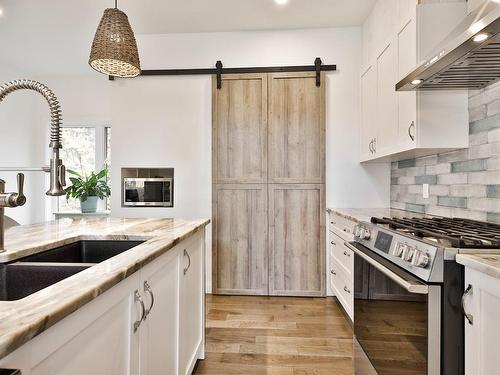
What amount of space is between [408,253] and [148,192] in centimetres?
298

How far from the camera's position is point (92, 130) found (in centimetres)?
519

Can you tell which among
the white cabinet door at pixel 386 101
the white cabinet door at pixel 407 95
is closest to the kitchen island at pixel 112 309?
the white cabinet door at pixel 407 95

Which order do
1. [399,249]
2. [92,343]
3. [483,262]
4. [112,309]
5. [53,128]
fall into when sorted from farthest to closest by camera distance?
[399,249] < [53,128] < [483,262] < [112,309] < [92,343]

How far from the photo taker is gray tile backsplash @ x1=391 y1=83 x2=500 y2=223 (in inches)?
75.0

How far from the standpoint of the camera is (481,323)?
1.06 metres

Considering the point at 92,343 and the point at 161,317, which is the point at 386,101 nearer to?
the point at 161,317

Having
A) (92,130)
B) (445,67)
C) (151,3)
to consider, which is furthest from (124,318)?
(92,130)

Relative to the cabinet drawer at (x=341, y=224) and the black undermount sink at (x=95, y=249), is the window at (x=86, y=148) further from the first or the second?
the black undermount sink at (x=95, y=249)

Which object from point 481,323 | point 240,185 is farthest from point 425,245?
point 240,185

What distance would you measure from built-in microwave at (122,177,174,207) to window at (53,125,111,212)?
4.94 ft

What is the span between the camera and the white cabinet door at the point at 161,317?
3.91 feet

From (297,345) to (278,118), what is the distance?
7.05 ft

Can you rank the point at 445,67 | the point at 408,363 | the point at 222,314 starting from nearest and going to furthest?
the point at 408,363 → the point at 445,67 → the point at 222,314

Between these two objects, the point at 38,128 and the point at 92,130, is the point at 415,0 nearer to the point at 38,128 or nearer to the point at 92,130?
the point at 92,130
